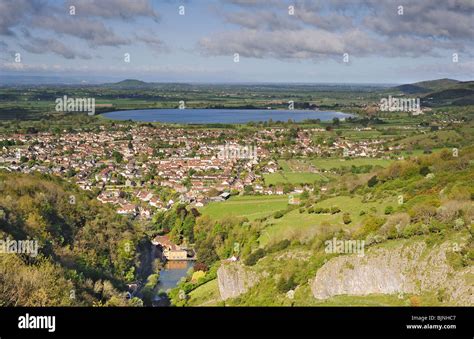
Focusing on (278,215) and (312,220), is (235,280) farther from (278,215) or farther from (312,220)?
(278,215)

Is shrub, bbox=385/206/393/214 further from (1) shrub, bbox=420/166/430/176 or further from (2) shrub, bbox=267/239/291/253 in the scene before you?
(1) shrub, bbox=420/166/430/176

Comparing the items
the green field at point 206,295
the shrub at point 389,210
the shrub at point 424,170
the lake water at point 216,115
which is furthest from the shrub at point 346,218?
the lake water at point 216,115

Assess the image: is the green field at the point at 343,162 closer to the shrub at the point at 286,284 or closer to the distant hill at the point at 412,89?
the shrub at the point at 286,284

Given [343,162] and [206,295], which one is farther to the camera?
[343,162]

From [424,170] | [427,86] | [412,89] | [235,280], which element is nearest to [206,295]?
[235,280]

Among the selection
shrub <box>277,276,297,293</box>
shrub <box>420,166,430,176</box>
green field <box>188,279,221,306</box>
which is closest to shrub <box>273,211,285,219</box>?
green field <box>188,279,221,306</box>
